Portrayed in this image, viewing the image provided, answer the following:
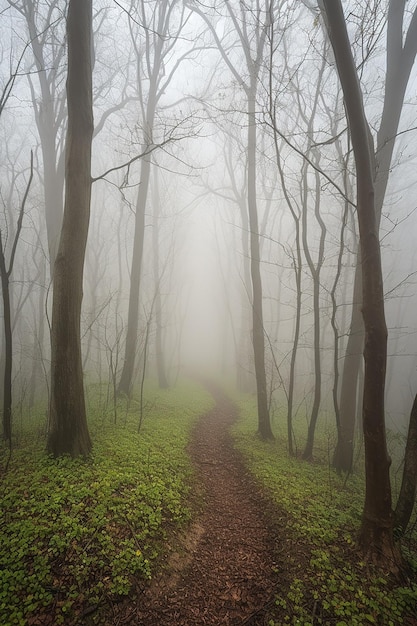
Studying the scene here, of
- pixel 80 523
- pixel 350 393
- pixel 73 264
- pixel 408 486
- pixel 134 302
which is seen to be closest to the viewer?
pixel 80 523

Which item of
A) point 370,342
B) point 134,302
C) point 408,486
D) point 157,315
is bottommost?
point 408,486

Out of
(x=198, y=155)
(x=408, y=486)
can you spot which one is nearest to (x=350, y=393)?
(x=408, y=486)

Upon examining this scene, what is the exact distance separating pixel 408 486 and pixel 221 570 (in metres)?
2.68

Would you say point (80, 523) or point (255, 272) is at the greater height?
point (255, 272)

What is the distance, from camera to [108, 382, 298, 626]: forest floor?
9.04 ft

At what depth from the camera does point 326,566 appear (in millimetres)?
3266

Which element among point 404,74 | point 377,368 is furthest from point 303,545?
point 404,74

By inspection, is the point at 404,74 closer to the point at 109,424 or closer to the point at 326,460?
the point at 326,460

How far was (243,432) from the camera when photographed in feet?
28.5

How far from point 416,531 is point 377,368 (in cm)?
306

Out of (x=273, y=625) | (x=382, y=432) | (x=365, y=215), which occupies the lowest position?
(x=273, y=625)

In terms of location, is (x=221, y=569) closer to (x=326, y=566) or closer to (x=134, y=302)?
(x=326, y=566)

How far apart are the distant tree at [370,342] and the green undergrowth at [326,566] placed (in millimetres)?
324

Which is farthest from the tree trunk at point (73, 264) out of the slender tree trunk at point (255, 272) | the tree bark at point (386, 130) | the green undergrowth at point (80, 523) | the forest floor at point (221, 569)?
the tree bark at point (386, 130)
